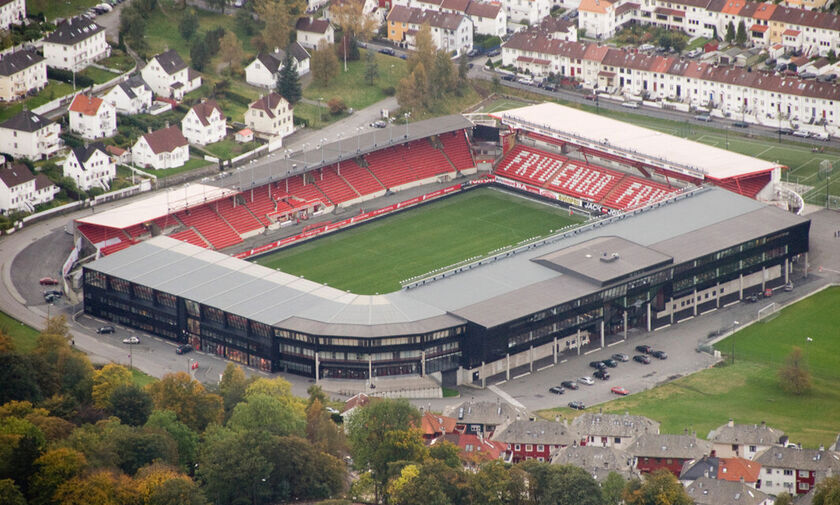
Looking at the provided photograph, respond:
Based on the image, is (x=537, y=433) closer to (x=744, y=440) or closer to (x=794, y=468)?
(x=744, y=440)

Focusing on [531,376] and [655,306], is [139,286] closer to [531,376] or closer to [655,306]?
[531,376]

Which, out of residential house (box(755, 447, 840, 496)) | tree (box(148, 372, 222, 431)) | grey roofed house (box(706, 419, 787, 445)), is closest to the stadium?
tree (box(148, 372, 222, 431))

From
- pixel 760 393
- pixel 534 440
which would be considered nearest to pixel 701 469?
pixel 534 440

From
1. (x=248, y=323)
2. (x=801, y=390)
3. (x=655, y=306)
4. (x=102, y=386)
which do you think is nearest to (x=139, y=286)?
(x=248, y=323)

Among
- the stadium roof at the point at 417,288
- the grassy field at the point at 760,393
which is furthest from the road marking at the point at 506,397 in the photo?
the stadium roof at the point at 417,288

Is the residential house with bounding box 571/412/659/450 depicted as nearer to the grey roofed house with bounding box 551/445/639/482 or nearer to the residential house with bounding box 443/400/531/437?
the grey roofed house with bounding box 551/445/639/482

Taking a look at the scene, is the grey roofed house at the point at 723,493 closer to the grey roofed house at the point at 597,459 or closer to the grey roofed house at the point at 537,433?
the grey roofed house at the point at 597,459
